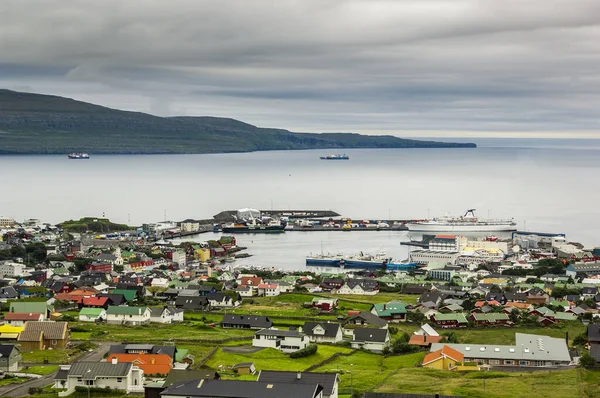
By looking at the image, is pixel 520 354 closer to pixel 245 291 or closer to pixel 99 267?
pixel 245 291

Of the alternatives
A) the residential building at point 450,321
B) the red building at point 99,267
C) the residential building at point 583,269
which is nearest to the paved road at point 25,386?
the residential building at point 450,321

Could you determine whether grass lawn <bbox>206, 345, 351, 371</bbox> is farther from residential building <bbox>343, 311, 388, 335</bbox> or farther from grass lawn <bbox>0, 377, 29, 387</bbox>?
grass lawn <bbox>0, 377, 29, 387</bbox>

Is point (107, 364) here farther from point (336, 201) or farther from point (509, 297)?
point (336, 201)

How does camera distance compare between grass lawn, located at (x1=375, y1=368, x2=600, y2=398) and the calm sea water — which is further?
the calm sea water

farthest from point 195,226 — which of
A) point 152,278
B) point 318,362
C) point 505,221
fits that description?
point 318,362

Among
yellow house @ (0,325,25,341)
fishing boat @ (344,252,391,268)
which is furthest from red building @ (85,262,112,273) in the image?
yellow house @ (0,325,25,341)
